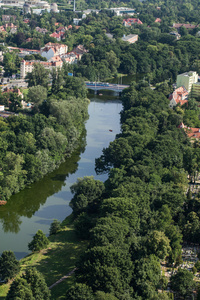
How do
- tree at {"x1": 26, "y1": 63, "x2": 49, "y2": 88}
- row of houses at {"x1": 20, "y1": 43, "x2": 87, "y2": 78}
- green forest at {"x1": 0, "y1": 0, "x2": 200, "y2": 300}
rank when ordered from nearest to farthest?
green forest at {"x1": 0, "y1": 0, "x2": 200, "y2": 300} → tree at {"x1": 26, "y1": 63, "x2": 49, "y2": 88} → row of houses at {"x1": 20, "y1": 43, "x2": 87, "y2": 78}

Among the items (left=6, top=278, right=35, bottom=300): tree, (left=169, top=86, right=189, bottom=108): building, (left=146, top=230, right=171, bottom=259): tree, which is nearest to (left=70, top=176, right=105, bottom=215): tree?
(left=146, top=230, right=171, bottom=259): tree

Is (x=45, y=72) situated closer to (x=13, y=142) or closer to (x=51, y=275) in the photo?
(x=13, y=142)

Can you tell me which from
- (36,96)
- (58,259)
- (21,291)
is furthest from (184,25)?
(21,291)

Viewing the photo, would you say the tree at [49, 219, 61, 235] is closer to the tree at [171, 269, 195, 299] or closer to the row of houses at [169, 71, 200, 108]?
the tree at [171, 269, 195, 299]

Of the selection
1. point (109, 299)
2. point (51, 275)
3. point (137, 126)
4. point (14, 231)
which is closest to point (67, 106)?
point (137, 126)

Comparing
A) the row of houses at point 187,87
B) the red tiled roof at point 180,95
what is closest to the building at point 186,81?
the row of houses at point 187,87

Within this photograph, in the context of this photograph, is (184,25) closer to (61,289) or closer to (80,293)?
(61,289)
